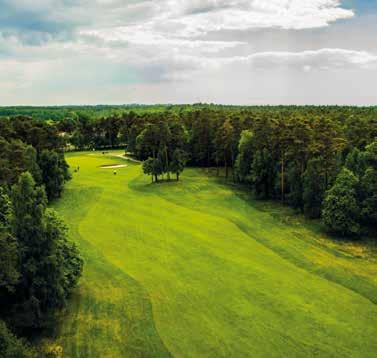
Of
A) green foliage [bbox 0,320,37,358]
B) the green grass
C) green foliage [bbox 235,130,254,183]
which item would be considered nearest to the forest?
green foliage [bbox 0,320,37,358]

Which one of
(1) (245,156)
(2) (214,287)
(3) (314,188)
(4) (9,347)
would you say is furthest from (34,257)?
(1) (245,156)

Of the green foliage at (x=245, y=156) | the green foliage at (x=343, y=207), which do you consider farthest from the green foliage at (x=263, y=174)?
the green foliage at (x=343, y=207)

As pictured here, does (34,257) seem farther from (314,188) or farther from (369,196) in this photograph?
(314,188)

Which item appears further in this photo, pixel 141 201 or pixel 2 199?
pixel 141 201

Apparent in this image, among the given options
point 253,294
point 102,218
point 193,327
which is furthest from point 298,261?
point 102,218

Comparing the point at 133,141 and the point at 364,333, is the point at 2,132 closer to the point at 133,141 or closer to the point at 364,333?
the point at 133,141

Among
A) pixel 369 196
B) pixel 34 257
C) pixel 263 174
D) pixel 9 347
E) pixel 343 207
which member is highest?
pixel 263 174
